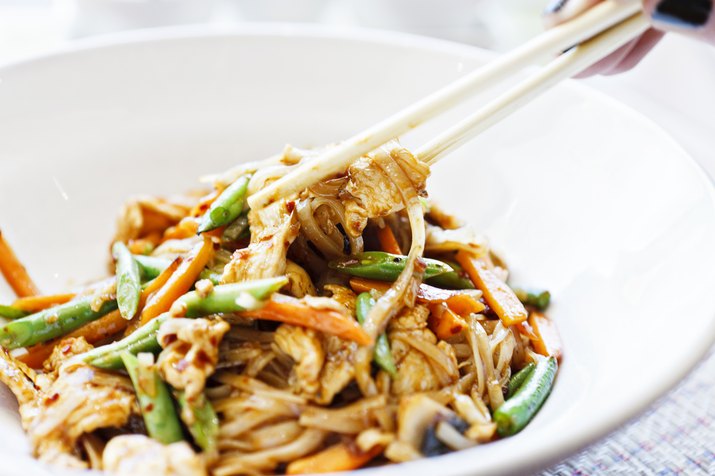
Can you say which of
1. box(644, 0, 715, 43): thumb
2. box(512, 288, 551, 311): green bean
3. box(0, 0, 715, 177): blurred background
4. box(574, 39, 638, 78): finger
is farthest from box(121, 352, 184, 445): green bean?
box(0, 0, 715, 177): blurred background

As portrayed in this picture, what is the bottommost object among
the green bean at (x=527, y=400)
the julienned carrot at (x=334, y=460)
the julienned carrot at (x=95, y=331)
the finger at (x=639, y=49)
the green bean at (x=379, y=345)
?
the green bean at (x=527, y=400)

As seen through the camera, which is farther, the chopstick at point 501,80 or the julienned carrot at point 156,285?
the julienned carrot at point 156,285

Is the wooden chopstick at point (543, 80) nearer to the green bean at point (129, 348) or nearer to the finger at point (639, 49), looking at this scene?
the finger at point (639, 49)

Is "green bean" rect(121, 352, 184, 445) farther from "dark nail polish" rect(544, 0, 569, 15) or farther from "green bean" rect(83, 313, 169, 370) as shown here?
"dark nail polish" rect(544, 0, 569, 15)

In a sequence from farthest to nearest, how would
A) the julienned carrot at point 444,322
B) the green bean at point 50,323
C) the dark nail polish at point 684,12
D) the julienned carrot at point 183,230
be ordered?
the julienned carrot at point 183,230
the green bean at point 50,323
the julienned carrot at point 444,322
the dark nail polish at point 684,12

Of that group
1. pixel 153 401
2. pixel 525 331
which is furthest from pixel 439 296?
pixel 153 401

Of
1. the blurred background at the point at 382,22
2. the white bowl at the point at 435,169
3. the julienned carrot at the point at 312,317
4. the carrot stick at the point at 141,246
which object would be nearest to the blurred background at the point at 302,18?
the blurred background at the point at 382,22
